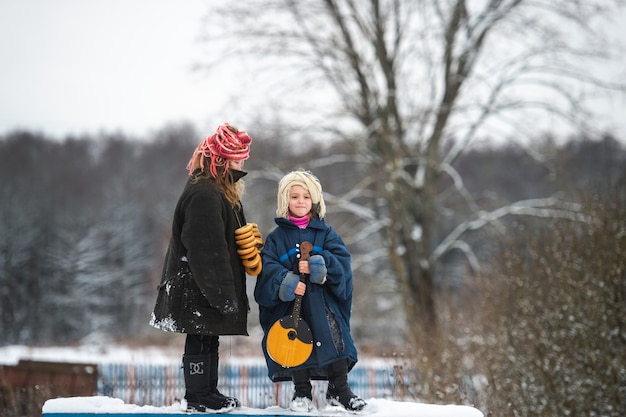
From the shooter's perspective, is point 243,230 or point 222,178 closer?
point 243,230

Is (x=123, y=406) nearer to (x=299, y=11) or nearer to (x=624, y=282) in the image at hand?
(x=624, y=282)

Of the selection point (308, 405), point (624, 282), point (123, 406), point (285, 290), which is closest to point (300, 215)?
point (285, 290)

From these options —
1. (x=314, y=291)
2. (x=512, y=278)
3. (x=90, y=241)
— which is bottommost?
(x=314, y=291)

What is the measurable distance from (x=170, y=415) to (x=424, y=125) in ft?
42.1

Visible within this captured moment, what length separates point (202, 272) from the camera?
4.55 meters

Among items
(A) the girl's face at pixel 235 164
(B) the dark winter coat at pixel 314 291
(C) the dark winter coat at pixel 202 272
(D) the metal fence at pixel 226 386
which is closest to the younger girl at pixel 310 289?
(B) the dark winter coat at pixel 314 291

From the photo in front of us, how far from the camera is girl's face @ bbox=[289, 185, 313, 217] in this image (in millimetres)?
4867

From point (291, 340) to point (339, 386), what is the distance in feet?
1.50

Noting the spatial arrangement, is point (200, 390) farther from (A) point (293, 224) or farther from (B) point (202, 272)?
(A) point (293, 224)

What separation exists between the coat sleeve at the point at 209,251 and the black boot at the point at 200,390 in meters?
0.45

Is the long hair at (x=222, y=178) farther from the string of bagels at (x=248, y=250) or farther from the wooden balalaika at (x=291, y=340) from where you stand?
the wooden balalaika at (x=291, y=340)

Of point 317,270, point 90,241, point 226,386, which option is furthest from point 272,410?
point 90,241

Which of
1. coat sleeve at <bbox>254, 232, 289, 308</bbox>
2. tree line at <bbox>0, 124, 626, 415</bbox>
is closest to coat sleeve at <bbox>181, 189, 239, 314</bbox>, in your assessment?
coat sleeve at <bbox>254, 232, 289, 308</bbox>

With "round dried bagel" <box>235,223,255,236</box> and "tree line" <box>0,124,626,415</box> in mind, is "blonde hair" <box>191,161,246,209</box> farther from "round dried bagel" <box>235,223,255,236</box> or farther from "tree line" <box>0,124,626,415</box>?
"tree line" <box>0,124,626,415</box>
